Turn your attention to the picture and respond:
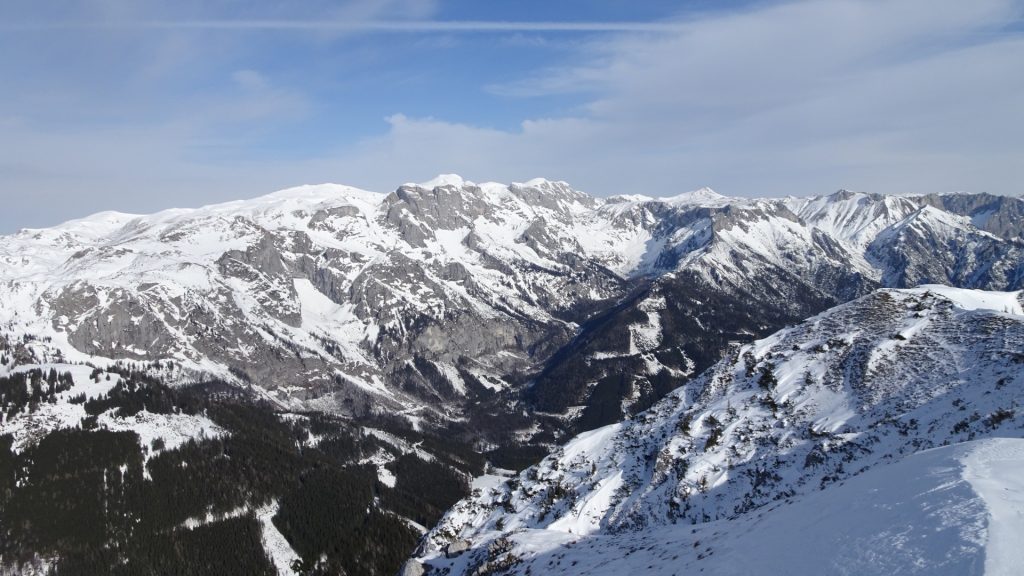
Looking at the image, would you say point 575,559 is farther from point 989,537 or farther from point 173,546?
point 173,546

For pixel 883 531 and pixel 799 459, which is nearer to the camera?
pixel 883 531

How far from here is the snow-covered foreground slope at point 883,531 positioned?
86.7 feet

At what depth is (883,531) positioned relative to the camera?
1209 inches

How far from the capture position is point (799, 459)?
66.0 metres

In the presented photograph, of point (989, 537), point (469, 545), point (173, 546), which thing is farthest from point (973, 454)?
point (173, 546)

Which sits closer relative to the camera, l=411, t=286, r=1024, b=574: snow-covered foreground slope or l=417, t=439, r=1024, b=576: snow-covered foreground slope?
l=417, t=439, r=1024, b=576: snow-covered foreground slope

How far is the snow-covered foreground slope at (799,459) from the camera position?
1348 inches

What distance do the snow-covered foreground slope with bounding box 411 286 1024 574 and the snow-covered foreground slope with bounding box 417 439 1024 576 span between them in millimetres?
158

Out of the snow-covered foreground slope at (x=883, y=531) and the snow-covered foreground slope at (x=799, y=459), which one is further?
the snow-covered foreground slope at (x=799, y=459)

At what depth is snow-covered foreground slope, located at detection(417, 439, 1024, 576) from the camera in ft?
86.7

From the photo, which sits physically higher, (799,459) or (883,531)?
(883,531)

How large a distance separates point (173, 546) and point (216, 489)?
2077 cm

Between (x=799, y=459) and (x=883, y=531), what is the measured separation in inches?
1488

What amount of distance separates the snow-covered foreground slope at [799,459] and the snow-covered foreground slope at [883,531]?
0.52ft
